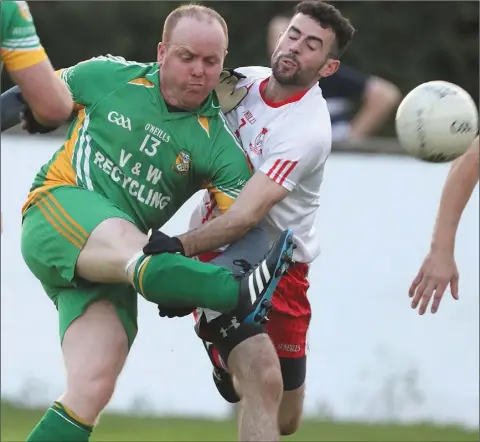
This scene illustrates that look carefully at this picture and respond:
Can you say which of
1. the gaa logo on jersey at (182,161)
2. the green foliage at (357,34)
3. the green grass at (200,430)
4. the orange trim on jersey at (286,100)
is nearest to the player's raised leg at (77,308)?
the gaa logo on jersey at (182,161)

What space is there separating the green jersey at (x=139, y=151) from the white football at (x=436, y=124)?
2.65ft

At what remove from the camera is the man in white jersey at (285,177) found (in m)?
5.77

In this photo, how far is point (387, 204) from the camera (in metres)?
10.0

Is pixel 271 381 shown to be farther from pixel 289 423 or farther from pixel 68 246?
pixel 289 423

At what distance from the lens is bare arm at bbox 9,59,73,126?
520cm

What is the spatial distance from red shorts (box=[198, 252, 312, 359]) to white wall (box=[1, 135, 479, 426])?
3148mm

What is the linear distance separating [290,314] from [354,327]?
11.0 ft

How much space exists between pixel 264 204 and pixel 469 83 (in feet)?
34.0

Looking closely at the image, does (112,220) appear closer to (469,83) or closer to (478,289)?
(478,289)

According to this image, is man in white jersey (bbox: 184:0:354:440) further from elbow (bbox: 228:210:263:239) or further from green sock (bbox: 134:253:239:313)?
green sock (bbox: 134:253:239:313)

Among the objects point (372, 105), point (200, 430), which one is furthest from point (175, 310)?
point (372, 105)

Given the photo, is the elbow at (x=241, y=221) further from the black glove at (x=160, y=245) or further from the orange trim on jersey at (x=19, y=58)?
the orange trim on jersey at (x=19, y=58)

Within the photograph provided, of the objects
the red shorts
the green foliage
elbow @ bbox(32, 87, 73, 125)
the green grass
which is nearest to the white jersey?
the red shorts

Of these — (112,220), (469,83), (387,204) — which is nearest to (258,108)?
(112,220)
